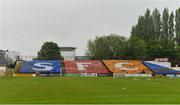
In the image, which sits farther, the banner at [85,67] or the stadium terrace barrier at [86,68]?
the banner at [85,67]

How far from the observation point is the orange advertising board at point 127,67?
324 feet

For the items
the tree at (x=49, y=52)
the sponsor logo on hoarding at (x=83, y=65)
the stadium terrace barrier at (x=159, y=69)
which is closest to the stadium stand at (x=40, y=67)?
the sponsor logo on hoarding at (x=83, y=65)

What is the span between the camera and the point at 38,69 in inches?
3893

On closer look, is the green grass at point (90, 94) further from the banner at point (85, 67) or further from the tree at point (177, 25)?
the tree at point (177, 25)

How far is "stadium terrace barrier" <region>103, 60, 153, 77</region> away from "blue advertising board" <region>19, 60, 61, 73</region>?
1224 cm

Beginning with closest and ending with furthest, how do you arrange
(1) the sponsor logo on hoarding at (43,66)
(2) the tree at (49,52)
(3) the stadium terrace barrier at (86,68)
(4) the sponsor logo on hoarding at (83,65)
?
(3) the stadium terrace barrier at (86,68)
(1) the sponsor logo on hoarding at (43,66)
(4) the sponsor logo on hoarding at (83,65)
(2) the tree at (49,52)

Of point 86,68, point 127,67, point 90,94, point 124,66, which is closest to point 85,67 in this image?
point 86,68

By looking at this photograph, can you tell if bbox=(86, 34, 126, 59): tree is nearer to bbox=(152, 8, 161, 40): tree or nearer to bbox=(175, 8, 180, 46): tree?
bbox=(152, 8, 161, 40): tree

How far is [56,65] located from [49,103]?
78665 mm

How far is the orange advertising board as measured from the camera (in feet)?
324

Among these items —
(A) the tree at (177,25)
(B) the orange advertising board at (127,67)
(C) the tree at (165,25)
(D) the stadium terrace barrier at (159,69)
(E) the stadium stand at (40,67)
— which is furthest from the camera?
(C) the tree at (165,25)

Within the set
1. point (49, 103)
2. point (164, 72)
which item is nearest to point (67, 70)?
point (164, 72)

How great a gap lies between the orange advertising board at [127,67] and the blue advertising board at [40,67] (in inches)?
479

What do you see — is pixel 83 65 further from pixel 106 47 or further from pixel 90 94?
pixel 90 94
